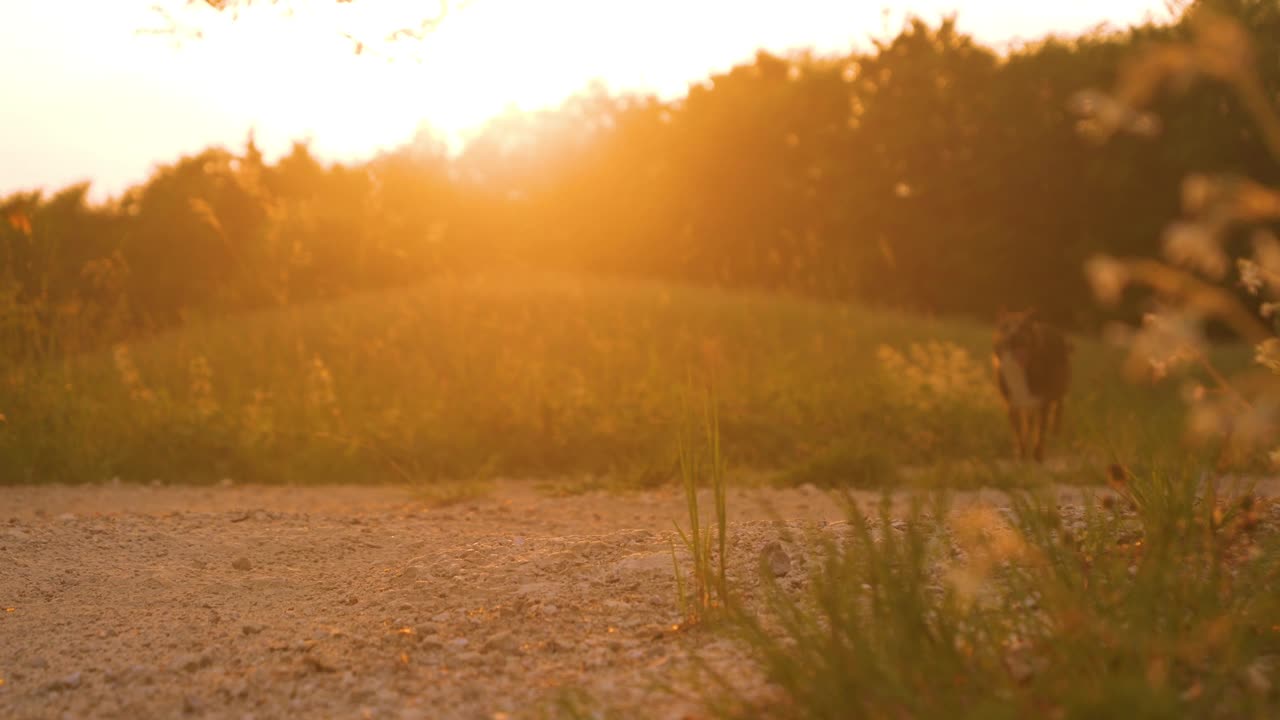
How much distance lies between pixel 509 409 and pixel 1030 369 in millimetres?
4453

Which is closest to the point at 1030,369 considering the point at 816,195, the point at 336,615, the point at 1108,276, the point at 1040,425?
the point at 1040,425

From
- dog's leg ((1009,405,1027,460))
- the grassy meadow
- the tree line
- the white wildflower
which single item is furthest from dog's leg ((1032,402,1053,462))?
the tree line

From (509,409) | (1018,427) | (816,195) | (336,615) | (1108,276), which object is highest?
(816,195)

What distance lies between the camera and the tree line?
19141 mm

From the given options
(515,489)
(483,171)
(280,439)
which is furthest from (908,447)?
(483,171)

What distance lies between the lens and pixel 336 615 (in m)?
3.79

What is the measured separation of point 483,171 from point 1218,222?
3147 cm

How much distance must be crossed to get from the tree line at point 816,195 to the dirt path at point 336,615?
1313 centimetres

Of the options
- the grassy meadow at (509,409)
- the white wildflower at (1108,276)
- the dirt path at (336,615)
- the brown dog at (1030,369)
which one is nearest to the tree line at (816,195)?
the grassy meadow at (509,409)

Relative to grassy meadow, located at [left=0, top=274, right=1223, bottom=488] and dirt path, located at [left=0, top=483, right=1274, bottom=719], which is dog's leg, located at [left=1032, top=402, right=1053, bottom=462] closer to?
grassy meadow, located at [left=0, top=274, right=1223, bottom=488]

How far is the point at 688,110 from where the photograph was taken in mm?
24703

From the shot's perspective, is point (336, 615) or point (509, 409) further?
point (509, 409)

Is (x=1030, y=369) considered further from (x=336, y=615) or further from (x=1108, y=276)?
(x=1108, y=276)

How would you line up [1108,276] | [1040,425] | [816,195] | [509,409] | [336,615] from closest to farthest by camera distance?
[1108,276] < [336,615] < [1040,425] < [509,409] < [816,195]
